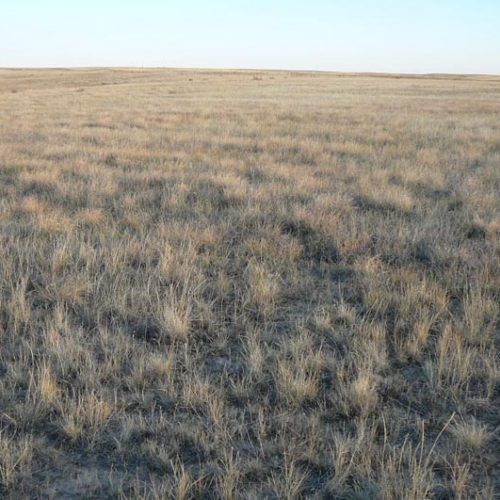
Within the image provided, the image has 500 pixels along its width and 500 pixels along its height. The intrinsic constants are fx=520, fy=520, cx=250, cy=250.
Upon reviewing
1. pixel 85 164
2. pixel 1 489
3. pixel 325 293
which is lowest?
pixel 1 489

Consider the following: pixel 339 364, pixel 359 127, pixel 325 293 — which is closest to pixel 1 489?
pixel 339 364

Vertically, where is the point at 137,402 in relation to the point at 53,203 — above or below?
below

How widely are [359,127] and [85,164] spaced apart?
923cm

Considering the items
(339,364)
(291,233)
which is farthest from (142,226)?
(339,364)

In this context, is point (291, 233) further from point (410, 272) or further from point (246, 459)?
point (246, 459)

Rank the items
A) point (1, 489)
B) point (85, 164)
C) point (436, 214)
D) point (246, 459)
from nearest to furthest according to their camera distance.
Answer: point (1, 489) < point (246, 459) < point (436, 214) < point (85, 164)

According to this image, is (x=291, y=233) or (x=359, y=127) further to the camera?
(x=359, y=127)

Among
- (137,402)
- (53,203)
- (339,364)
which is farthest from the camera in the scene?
(53,203)

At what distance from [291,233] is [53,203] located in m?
3.40

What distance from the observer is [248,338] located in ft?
12.0

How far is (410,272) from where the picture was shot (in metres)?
4.86

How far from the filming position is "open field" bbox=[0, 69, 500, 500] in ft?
8.31

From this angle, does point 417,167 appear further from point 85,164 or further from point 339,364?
point 339,364

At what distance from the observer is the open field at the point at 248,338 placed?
253 cm
